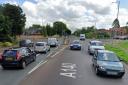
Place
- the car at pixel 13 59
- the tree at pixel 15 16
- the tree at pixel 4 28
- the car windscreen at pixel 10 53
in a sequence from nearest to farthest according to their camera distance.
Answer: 1. the car at pixel 13 59
2. the car windscreen at pixel 10 53
3. the tree at pixel 4 28
4. the tree at pixel 15 16

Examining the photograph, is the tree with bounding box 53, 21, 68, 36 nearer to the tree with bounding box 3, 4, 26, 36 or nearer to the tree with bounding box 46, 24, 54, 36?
the tree with bounding box 46, 24, 54, 36

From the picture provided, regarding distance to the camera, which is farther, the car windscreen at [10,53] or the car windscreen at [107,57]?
the car windscreen at [10,53]

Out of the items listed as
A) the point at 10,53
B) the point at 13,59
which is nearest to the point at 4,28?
the point at 10,53

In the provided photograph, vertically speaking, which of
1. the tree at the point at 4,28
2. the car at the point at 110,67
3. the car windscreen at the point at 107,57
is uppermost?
the tree at the point at 4,28

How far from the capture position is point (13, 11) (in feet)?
208

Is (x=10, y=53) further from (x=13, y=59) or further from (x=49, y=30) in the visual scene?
(x=49, y=30)

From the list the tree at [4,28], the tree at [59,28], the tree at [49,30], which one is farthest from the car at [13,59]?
the tree at [59,28]

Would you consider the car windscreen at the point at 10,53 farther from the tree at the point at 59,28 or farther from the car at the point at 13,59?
the tree at the point at 59,28

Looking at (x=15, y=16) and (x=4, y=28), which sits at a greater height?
(x=15, y=16)

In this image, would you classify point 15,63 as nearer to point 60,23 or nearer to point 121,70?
point 121,70

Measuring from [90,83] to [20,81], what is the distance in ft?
11.5

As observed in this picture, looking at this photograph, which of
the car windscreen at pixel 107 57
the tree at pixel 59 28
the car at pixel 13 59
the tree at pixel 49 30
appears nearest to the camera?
the car windscreen at pixel 107 57

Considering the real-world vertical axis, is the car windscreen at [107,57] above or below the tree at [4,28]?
below

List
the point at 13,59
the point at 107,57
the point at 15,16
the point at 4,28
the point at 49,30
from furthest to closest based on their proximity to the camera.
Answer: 1. the point at 49,30
2. the point at 15,16
3. the point at 4,28
4. the point at 13,59
5. the point at 107,57
